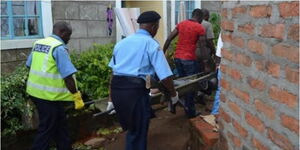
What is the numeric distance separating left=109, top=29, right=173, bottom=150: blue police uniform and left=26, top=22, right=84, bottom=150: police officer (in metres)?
0.63

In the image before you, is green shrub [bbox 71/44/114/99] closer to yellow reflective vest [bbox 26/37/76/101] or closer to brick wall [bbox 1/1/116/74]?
brick wall [bbox 1/1/116/74]

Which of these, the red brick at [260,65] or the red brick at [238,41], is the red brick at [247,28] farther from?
the red brick at [260,65]

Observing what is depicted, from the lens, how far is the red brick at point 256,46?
2.10m

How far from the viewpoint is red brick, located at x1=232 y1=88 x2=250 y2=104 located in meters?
2.33

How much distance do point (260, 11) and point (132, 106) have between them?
1657 millimetres

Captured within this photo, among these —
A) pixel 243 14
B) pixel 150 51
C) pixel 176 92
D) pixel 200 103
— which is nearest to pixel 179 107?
pixel 200 103

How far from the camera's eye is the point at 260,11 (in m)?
2.11

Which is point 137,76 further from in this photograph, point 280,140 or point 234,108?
point 280,140

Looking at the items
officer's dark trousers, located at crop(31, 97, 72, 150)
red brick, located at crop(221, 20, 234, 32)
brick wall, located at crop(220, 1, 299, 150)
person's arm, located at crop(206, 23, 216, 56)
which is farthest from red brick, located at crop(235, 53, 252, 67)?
person's arm, located at crop(206, 23, 216, 56)

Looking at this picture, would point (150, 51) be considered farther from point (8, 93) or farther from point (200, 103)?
point (200, 103)

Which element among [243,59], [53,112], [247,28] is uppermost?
[247,28]

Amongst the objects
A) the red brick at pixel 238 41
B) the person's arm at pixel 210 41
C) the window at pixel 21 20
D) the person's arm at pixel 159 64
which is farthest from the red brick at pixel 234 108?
the window at pixel 21 20

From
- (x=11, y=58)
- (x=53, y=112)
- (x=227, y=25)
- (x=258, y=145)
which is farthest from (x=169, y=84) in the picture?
(x=11, y=58)

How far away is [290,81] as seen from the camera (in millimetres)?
1826
